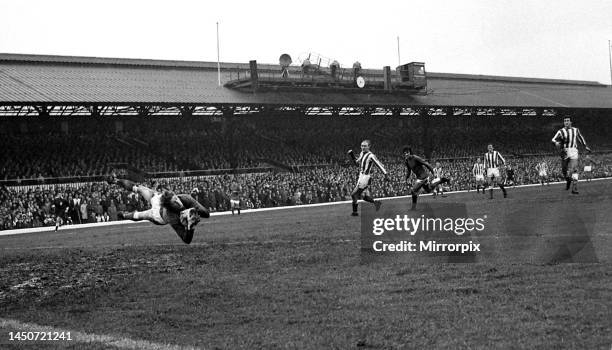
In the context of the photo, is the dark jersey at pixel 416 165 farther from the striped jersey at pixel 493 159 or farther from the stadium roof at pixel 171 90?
the stadium roof at pixel 171 90

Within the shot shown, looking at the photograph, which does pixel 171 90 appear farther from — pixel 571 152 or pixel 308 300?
pixel 308 300

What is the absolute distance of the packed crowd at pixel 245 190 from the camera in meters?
29.9

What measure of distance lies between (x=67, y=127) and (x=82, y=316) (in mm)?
31163

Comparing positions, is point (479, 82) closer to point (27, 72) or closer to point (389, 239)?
point (27, 72)

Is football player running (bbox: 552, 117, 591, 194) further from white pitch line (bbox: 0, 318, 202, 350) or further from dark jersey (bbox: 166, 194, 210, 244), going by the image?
white pitch line (bbox: 0, 318, 202, 350)

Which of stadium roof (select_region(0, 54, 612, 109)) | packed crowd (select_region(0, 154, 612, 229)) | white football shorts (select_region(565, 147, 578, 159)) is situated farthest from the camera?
stadium roof (select_region(0, 54, 612, 109))

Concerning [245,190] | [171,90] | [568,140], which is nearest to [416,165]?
[568,140]

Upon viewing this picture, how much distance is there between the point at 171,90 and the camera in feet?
131

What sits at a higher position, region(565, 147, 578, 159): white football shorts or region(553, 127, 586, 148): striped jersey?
region(553, 127, 586, 148): striped jersey

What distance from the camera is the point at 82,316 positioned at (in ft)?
29.0

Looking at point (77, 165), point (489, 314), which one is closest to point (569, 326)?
point (489, 314)

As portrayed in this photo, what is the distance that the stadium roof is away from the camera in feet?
115

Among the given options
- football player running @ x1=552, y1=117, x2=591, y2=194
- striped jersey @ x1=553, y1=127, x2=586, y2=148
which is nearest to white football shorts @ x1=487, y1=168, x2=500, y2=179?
football player running @ x1=552, y1=117, x2=591, y2=194

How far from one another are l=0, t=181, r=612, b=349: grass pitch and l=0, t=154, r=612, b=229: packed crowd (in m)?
10.1
